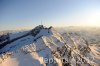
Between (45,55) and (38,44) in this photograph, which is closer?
(45,55)

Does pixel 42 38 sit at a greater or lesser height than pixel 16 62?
greater

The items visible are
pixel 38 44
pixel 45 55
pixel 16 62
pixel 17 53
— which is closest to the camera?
pixel 16 62

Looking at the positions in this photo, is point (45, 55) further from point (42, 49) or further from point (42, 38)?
point (42, 38)

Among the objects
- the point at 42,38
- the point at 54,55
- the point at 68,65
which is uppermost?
the point at 42,38

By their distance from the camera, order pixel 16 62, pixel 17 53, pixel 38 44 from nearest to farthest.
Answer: pixel 16 62
pixel 17 53
pixel 38 44

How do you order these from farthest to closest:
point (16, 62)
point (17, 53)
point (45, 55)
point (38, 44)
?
point (38, 44), point (45, 55), point (17, 53), point (16, 62)

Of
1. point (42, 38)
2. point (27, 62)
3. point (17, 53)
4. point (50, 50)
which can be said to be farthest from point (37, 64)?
point (42, 38)

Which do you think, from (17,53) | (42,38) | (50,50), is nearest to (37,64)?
(17,53)

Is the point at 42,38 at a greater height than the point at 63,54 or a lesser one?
greater

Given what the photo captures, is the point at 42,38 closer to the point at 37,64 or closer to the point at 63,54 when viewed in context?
the point at 63,54
